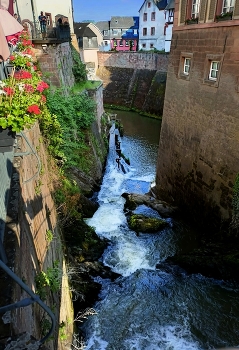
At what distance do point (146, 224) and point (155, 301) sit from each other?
3.61m

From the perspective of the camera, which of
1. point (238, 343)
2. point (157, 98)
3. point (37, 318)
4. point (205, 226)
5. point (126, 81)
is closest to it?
point (37, 318)

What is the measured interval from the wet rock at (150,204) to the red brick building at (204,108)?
2.08 feet

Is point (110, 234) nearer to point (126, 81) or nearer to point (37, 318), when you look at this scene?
point (37, 318)

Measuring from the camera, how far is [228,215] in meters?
9.52

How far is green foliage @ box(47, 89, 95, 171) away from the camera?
1220 centimetres

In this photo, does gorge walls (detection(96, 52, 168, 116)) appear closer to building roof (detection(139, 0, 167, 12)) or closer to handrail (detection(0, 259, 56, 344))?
building roof (detection(139, 0, 167, 12))

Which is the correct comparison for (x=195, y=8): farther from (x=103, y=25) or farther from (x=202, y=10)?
(x=103, y=25)

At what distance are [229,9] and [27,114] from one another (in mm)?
7336

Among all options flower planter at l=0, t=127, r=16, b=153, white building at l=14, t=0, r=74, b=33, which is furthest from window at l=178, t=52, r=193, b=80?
white building at l=14, t=0, r=74, b=33

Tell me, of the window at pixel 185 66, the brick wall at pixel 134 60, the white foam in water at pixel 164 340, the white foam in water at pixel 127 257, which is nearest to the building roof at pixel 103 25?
the brick wall at pixel 134 60

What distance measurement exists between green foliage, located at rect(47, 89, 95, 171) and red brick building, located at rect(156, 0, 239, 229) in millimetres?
4323

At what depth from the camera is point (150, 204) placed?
43.2ft

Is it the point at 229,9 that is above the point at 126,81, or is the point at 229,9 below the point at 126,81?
above

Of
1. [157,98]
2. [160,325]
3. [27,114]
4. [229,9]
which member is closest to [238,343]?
[160,325]
